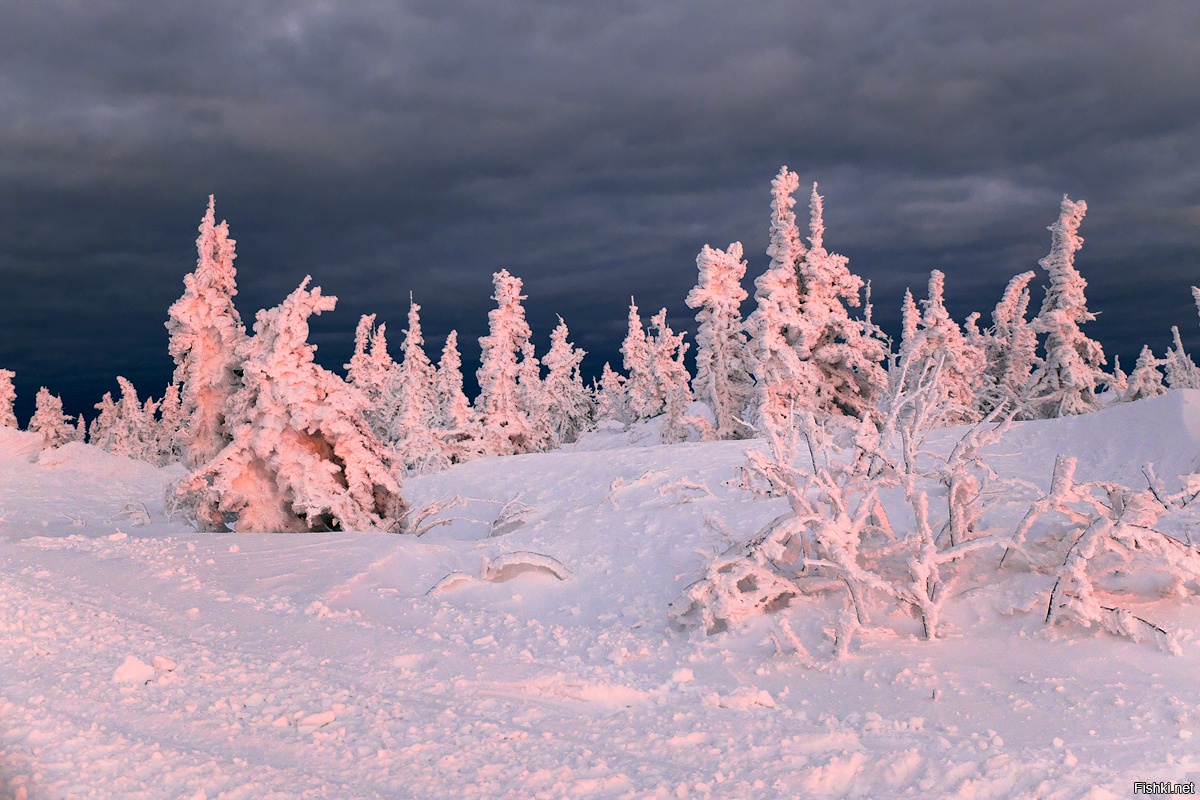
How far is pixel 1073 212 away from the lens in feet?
101

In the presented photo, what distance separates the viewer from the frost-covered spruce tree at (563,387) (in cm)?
5916

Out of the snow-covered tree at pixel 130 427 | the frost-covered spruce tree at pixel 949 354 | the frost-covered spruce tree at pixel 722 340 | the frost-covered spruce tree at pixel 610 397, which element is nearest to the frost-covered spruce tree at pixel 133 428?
the snow-covered tree at pixel 130 427

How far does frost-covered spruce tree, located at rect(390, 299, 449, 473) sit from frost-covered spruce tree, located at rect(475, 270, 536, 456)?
2.97 metres

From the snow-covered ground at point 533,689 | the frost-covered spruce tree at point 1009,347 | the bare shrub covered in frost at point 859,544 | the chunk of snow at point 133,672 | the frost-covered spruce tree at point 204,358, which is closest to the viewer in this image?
the snow-covered ground at point 533,689

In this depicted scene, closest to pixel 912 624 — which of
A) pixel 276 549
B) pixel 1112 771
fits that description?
pixel 1112 771

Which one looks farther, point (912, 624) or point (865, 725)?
point (912, 624)

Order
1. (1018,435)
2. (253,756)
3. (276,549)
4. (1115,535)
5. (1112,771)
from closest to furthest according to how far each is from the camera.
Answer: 1. (1112,771)
2. (253,756)
3. (1115,535)
4. (276,549)
5. (1018,435)

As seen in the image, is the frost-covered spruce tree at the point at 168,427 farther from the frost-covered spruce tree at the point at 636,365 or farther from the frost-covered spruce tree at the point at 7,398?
the frost-covered spruce tree at the point at 636,365

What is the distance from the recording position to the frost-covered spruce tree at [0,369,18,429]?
5094 cm

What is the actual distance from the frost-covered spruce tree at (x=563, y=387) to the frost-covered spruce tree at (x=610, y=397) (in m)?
2.87

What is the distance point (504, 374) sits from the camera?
38594 millimetres

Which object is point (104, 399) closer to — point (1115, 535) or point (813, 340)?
point (813, 340)

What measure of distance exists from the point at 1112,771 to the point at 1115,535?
2922mm

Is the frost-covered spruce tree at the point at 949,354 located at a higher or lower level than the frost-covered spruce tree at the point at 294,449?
higher
